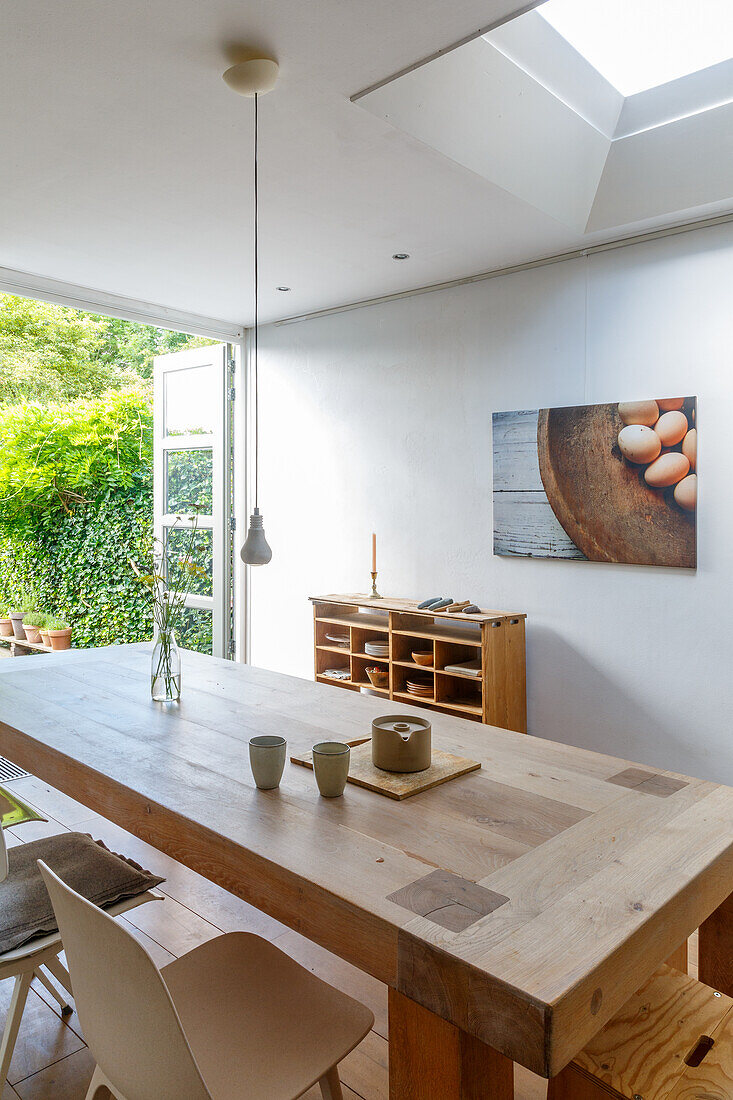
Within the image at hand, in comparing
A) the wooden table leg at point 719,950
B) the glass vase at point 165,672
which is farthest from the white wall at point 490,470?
the glass vase at point 165,672

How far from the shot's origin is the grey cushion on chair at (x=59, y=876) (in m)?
1.58

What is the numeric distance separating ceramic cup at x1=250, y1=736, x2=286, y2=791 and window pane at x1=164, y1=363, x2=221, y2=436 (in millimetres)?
3945

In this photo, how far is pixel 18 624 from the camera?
7.18m

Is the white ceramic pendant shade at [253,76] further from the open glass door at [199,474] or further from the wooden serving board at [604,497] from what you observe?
the open glass door at [199,474]

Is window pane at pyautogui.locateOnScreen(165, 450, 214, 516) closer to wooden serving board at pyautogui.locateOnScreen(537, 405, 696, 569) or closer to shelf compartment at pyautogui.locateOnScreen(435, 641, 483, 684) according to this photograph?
shelf compartment at pyautogui.locateOnScreen(435, 641, 483, 684)

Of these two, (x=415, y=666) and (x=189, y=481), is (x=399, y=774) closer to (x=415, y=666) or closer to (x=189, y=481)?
(x=415, y=666)

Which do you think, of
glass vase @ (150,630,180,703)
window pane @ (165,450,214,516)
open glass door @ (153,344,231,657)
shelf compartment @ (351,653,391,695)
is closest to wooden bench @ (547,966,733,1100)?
glass vase @ (150,630,180,703)

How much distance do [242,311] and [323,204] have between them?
1.92 metres

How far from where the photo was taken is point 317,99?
237 centimetres

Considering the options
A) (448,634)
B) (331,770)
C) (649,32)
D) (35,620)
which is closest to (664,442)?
(448,634)

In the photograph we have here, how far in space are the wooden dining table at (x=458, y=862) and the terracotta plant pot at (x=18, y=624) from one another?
5.48 meters

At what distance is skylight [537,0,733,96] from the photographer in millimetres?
2695

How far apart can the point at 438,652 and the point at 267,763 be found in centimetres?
225

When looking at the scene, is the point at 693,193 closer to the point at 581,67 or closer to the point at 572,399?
the point at 581,67
